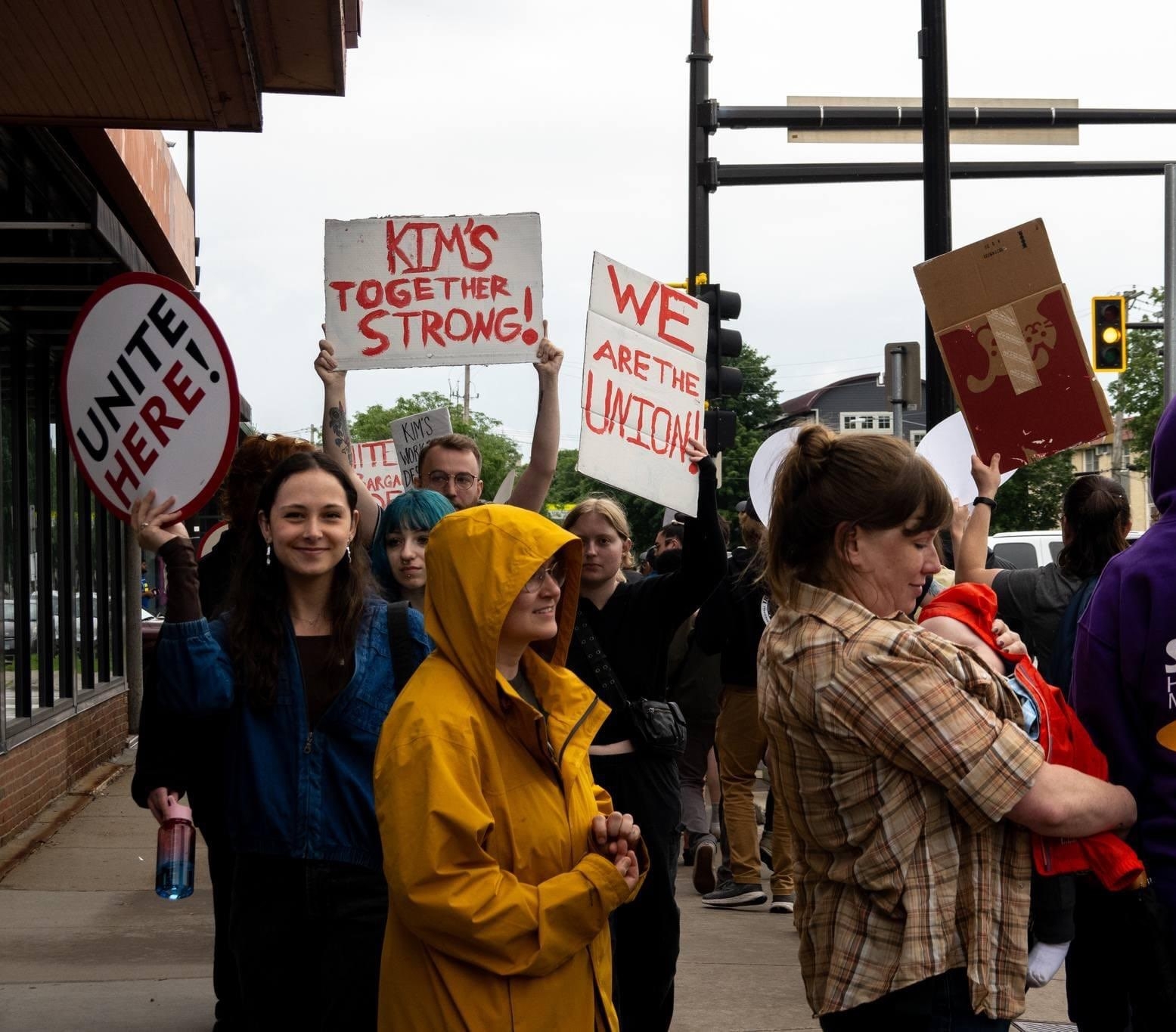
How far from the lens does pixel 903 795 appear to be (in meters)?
2.64

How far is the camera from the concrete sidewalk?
5.85 meters

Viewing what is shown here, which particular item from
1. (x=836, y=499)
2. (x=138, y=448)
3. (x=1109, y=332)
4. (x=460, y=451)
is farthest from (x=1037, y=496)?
(x=836, y=499)

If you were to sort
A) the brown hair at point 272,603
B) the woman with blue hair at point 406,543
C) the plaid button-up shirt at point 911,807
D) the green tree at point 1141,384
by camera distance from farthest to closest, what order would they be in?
the green tree at point 1141,384 → the woman with blue hair at point 406,543 → the brown hair at point 272,603 → the plaid button-up shirt at point 911,807

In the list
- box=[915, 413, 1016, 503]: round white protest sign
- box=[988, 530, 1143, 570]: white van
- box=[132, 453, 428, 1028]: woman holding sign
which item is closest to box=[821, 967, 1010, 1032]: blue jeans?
box=[132, 453, 428, 1028]: woman holding sign

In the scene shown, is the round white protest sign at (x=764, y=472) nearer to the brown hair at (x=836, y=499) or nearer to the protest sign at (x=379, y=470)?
the protest sign at (x=379, y=470)

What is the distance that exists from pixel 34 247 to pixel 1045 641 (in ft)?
21.8

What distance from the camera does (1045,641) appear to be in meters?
6.46

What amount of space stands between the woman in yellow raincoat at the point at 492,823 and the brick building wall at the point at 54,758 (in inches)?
269

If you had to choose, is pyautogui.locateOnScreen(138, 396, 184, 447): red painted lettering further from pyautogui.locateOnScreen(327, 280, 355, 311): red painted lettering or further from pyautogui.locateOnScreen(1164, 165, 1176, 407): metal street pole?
pyautogui.locateOnScreen(1164, 165, 1176, 407): metal street pole

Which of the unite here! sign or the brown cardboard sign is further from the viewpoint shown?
the unite here! sign

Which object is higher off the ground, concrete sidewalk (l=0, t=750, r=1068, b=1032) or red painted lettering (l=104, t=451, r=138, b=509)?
red painted lettering (l=104, t=451, r=138, b=509)

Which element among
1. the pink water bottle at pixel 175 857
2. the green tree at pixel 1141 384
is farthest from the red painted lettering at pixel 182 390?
the green tree at pixel 1141 384

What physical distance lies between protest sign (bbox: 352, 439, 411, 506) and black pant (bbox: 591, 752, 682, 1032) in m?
8.61

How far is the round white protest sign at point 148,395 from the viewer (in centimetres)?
435
